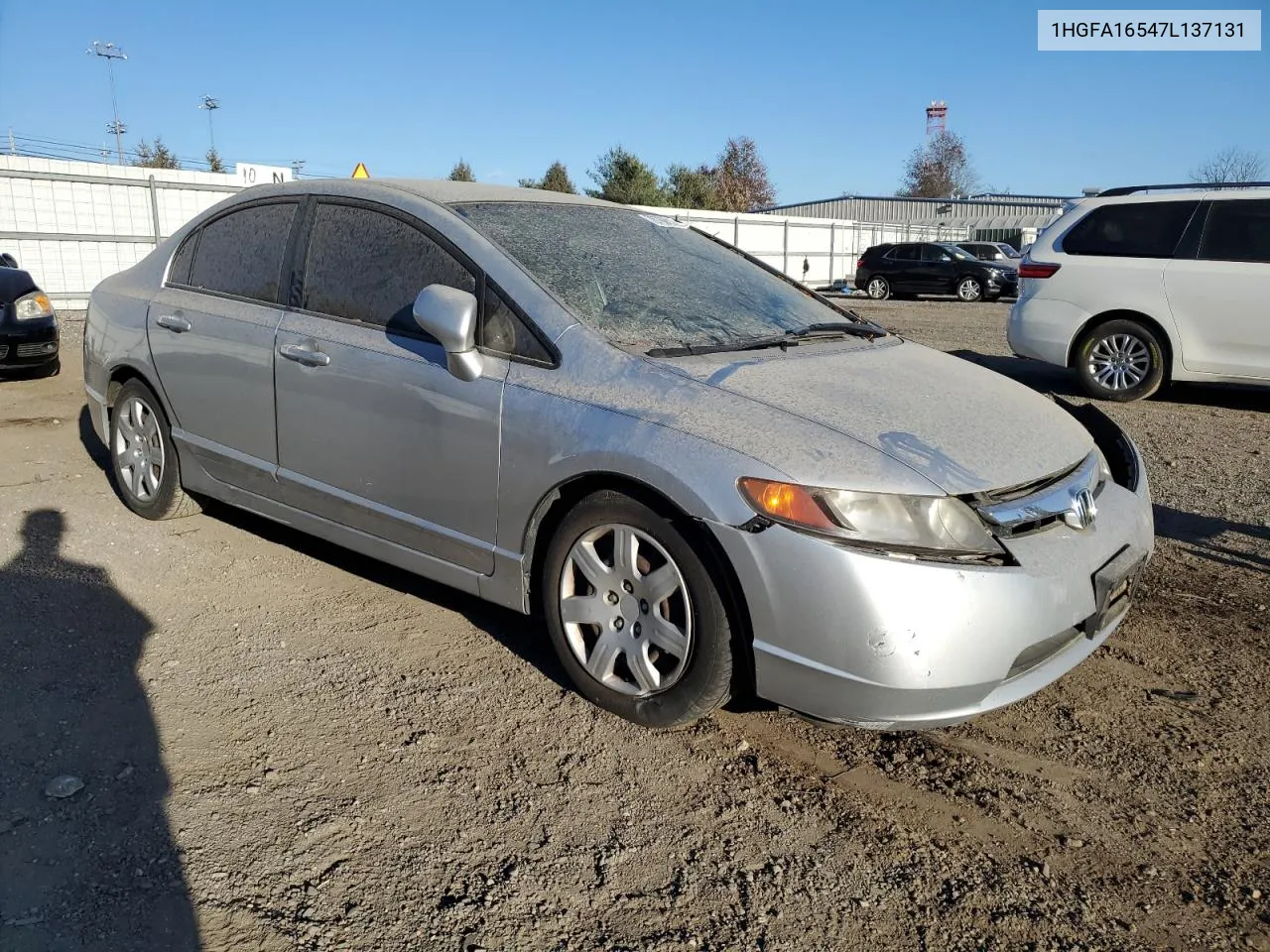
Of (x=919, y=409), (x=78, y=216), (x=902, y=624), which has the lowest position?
(x=902, y=624)

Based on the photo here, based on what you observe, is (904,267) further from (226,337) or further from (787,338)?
(226,337)

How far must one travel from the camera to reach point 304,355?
12.8 ft

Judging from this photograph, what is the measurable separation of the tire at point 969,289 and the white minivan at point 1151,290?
17307mm

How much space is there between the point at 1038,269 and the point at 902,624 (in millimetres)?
7233

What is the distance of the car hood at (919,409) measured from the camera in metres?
2.88

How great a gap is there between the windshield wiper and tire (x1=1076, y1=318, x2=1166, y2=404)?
522cm

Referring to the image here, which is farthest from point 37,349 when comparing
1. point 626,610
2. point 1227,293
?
point 1227,293

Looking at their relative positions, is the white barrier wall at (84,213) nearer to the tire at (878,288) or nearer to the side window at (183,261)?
the side window at (183,261)

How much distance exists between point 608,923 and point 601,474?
1.29m

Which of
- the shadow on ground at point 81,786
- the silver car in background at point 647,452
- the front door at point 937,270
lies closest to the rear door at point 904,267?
the front door at point 937,270

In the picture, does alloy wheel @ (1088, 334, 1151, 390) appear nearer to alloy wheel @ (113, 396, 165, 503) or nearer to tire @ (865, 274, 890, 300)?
alloy wheel @ (113, 396, 165, 503)

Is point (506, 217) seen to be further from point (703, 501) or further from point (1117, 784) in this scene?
point (1117, 784)

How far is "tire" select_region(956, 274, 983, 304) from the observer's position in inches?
1003

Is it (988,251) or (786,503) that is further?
(988,251)
